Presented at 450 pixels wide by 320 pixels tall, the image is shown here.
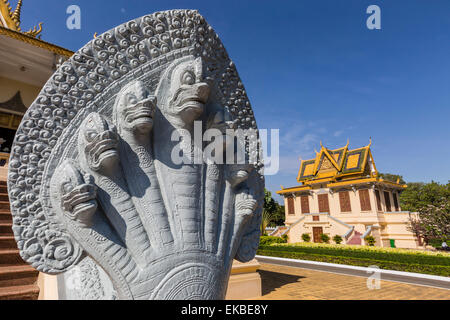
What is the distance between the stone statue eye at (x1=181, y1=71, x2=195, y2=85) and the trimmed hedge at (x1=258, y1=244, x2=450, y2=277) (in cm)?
985

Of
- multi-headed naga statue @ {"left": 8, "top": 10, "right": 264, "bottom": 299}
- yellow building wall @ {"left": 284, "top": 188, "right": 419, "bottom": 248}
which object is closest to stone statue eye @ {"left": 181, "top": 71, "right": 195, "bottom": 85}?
multi-headed naga statue @ {"left": 8, "top": 10, "right": 264, "bottom": 299}

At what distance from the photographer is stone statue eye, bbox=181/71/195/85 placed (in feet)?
4.31

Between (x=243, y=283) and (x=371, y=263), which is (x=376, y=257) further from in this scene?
(x=243, y=283)

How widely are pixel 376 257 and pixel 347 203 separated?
408 inches

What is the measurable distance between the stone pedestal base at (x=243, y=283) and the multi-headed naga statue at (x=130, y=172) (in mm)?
3710

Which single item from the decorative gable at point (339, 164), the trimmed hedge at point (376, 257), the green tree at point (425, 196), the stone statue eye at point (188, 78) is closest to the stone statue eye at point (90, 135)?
the stone statue eye at point (188, 78)

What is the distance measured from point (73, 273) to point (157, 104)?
4.20 feet

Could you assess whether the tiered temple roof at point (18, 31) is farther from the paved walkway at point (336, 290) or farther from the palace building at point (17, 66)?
the paved walkway at point (336, 290)

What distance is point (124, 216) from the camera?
1185mm

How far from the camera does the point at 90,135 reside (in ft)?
3.79

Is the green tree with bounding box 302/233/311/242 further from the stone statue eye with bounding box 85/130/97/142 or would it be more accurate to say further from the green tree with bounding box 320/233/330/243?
the stone statue eye with bounding box 85/130/97/142

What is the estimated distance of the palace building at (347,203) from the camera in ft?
58.6

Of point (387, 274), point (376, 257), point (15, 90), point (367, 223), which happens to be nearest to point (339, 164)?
point (367, 223)
